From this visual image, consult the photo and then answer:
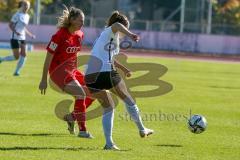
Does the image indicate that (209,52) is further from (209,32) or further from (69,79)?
(69,79)

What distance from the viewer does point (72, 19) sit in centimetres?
1152

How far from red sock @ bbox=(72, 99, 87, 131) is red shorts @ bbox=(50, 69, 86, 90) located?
342 millimetres

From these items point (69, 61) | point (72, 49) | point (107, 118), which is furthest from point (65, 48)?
point (107, 118)

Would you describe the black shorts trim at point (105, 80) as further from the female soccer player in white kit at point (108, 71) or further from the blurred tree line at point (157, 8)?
the blurred tree line at point (157, 8)

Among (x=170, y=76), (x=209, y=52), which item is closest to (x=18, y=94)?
(x=170, y=76)

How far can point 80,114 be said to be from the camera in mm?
11922

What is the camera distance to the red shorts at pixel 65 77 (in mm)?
12023

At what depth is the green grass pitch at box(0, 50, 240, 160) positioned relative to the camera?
10.2 m

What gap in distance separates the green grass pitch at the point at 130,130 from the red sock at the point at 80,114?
26 cm

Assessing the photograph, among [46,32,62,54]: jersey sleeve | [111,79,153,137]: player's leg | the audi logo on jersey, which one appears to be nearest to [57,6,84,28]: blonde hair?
[46,32,62,54]: jersey sleeve

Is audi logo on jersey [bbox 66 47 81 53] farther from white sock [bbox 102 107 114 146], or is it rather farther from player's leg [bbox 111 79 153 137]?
white sock [bbox 102 107 114 146]

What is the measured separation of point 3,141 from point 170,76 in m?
17.2

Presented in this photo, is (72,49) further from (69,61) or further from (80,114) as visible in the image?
(80,114)

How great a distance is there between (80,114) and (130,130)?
1240 mm
